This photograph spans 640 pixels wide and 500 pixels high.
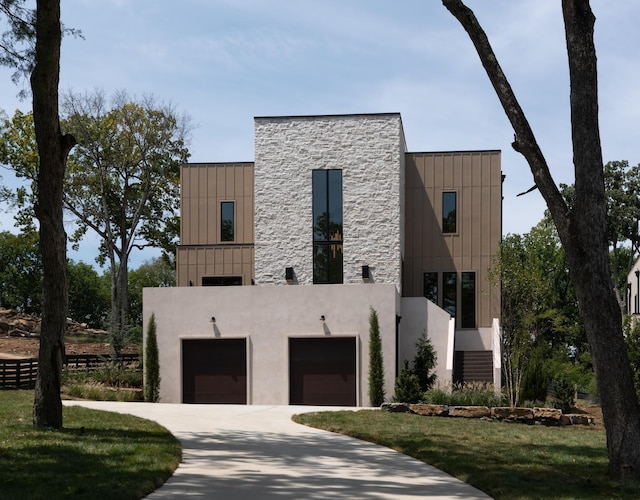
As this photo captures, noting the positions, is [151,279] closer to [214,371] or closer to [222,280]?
[222,280]

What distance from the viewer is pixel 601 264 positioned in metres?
11.2

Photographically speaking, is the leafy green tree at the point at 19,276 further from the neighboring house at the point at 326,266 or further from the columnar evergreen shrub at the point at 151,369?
the columnar evergreen shrub at the point at 151,369

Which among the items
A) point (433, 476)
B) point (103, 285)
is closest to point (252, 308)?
point (433, 476)

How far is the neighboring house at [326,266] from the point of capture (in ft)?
82.5

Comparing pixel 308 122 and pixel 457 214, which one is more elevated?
pixel 308 122

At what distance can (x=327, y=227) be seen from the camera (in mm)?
29672

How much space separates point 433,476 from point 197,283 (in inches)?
811

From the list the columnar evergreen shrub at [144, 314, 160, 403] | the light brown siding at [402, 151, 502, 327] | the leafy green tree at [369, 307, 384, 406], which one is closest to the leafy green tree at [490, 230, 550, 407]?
the leafy green tree at [369, 307, 384, 406]

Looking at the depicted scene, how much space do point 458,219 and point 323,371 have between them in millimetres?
8922

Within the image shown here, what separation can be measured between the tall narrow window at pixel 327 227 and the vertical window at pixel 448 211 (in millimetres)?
4093

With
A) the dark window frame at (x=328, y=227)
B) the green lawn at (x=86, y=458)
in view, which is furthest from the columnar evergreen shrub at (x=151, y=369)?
the green lawn at (x=86, y=458)

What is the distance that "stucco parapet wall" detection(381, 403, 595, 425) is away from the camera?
1983 cm

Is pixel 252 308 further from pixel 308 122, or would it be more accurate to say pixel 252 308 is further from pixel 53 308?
pixel 53 308

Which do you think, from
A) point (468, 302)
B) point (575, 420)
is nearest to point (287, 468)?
point (575, 420)
